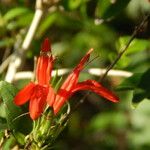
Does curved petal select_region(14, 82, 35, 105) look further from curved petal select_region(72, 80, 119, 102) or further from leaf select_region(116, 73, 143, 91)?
leaf select_region(116, 73, 143, 91)

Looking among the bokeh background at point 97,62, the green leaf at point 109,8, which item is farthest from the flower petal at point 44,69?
the bokeh background at point 97,62

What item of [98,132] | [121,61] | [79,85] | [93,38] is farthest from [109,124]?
[79,85]

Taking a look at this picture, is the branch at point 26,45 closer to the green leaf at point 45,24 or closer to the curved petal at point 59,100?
the green leaf at point 45,24

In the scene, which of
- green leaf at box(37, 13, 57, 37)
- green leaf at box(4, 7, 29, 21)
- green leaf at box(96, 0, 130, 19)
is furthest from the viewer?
green leaf at box(37, 13, 57, 37)

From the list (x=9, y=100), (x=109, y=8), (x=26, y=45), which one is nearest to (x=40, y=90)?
(x=9, y=100)

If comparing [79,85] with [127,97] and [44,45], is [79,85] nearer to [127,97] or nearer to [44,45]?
[44,45]

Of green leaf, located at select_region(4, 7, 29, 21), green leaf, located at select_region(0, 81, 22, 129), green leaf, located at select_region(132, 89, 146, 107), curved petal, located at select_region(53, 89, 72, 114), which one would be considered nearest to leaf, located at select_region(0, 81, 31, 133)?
green leaf, located at select_region(0, 81, 22, 129)

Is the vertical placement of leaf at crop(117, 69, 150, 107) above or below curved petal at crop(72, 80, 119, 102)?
below
